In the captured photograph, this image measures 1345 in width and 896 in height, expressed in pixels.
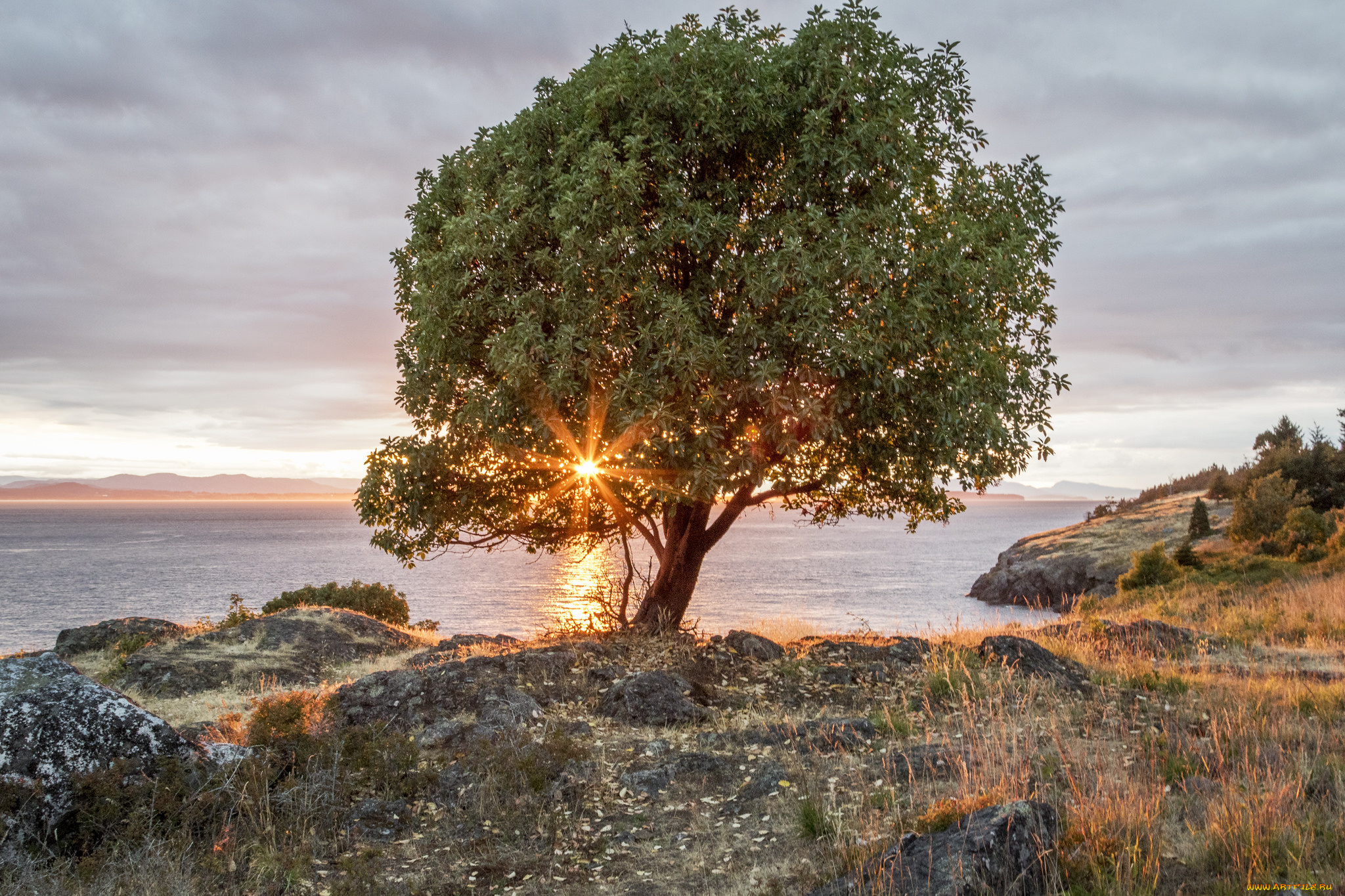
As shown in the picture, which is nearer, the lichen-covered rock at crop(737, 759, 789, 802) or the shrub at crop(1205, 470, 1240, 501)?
the lichen-covered rock at crop(737, 759, 789, 802)

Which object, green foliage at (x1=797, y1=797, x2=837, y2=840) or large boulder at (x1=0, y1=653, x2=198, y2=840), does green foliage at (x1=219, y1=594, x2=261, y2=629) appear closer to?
large boulder at (x1=0, y1=653, x2=198, y2=840)

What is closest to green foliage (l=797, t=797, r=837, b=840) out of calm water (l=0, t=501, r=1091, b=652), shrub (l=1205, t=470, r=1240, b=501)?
calm water (l=0, t=501, r=1091, b=652)

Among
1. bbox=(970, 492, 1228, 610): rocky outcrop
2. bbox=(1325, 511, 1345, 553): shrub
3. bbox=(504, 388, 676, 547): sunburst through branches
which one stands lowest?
bbox=(970, 492, 1228, 610): rocky outcrop

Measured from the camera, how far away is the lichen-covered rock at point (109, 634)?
A: 19.5 m

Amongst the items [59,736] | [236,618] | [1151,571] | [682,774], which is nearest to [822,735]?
[682,774]

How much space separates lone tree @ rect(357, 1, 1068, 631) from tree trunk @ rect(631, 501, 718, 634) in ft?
4.53

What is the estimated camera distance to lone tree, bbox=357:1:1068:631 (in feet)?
37.7

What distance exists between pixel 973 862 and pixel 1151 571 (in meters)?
35.3

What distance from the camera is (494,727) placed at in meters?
10.3

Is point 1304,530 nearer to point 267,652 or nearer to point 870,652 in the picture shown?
point 870,652

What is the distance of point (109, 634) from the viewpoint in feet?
65.4

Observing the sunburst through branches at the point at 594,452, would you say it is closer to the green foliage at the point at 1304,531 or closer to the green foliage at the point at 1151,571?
the green foliage at the point at 1304,531

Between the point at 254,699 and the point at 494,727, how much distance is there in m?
5.58

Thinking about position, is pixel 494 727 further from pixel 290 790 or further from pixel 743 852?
pixel 743 852
